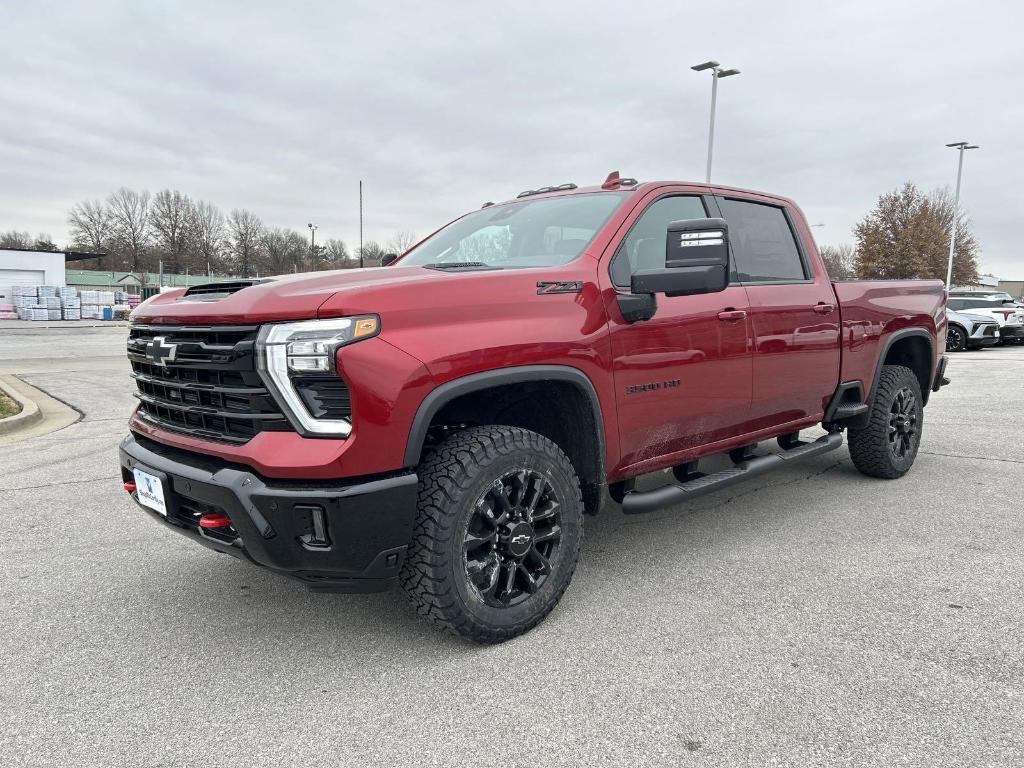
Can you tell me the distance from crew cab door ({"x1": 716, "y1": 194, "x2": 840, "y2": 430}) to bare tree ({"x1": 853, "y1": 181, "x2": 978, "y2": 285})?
40.0m

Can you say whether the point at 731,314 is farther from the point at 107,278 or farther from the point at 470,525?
the point at 107,278

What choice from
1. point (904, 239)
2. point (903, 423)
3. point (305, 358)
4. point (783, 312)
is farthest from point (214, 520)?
point (904, 239)

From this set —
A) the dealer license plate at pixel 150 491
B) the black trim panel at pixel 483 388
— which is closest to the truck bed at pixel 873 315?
the black trim panel at pixel 483 388

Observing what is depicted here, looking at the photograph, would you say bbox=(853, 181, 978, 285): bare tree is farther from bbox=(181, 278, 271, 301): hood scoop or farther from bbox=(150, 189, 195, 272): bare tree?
bbox=(150, 189, 195, 272): bare tree

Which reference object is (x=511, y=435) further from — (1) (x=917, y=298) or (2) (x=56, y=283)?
(2) (x=56, y=283)

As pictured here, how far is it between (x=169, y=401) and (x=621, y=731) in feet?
6.95

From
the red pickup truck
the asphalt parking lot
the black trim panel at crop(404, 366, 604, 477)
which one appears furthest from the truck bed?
the black trim panel at crop(404, 366, 604, 477)

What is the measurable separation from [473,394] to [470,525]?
508 millimetres

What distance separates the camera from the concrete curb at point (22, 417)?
23.6ft

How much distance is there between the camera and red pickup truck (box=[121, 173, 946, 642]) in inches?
96.4

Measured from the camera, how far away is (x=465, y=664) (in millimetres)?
2750

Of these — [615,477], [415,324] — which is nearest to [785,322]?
[615,477]

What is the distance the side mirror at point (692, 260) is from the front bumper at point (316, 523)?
132 centimetres

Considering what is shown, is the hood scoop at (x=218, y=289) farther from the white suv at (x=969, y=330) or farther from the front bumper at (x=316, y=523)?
the white suv at (x=969, y=330)
